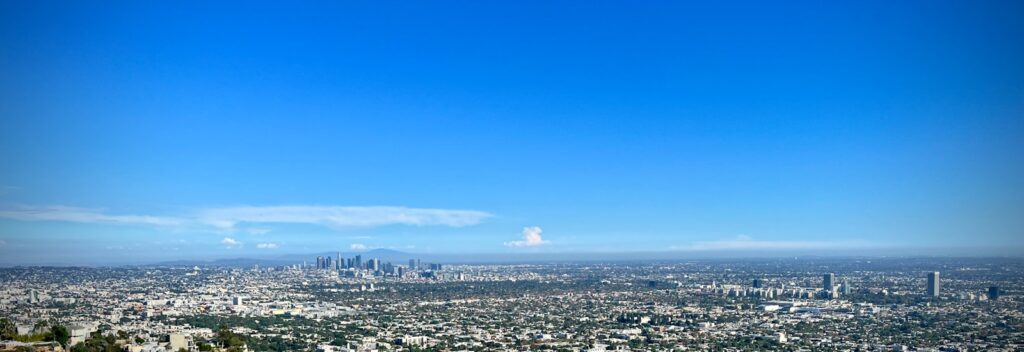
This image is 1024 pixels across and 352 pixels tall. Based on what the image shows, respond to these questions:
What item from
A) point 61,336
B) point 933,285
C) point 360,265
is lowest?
point 360,265

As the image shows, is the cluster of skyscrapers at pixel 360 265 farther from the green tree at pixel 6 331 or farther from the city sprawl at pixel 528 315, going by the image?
the green tree at pixel 6 331

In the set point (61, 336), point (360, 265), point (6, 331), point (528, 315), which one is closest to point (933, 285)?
point (528, 315)

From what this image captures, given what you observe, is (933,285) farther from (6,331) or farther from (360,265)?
→ (360,265)

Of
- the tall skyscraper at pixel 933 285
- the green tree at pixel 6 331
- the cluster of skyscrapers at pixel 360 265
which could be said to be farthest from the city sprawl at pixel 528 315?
the cluster of skyscrapers at pixel 360 265

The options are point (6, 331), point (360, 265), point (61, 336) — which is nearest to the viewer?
point (61, 336)

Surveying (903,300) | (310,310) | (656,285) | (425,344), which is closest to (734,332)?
(425,344)

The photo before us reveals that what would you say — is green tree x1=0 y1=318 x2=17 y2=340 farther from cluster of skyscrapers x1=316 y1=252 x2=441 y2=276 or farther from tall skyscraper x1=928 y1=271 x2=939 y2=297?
cluster of skyscrapers x1=316 y1=252 x2=441 y2=276

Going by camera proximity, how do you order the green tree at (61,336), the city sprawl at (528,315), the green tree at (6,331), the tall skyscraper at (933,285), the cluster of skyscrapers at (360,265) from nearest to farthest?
1. the green tree at (61,336)
2. the green tree at (6,331)
3. the city sprawl at (528,315)
4. the tall skyscraper at (933,285)
5. the cluster of skyscrapers at (360,265)

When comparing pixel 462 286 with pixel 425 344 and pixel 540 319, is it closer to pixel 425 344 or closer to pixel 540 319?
pixel 540 319
